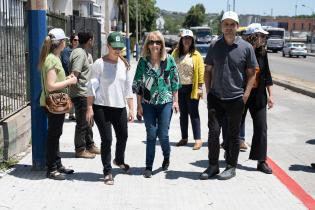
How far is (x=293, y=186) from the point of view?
19.4 ft

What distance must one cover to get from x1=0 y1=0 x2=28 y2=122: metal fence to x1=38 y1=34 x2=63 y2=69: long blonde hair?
54.3 inches

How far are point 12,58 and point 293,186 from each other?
174 inches

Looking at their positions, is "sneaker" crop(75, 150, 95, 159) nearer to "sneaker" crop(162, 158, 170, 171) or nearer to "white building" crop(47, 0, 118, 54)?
"sneaker" crop(162, 158, 170, 171)

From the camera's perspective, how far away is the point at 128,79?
5945 mm

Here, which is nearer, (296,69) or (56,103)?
(56,103)

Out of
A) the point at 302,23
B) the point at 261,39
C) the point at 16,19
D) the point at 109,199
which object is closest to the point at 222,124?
the point at 261,39

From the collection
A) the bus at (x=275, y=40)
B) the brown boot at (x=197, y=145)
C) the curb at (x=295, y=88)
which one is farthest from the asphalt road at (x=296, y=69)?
the bus at (x=275, y=40)

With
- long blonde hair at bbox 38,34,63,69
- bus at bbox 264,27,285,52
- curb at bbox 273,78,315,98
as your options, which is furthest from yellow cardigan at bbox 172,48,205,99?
bus at bbox 264,27,285,52

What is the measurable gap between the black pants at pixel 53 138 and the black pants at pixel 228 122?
179cm

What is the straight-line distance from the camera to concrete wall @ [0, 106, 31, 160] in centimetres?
652

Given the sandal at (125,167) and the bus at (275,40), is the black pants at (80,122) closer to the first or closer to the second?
the sandal at (125,167)

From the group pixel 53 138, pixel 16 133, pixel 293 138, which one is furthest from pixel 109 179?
pixel 293 138

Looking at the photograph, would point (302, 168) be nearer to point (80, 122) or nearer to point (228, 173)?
point (228, 173)

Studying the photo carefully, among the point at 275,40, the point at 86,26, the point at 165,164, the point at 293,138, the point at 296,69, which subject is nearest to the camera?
the point at 165,164
